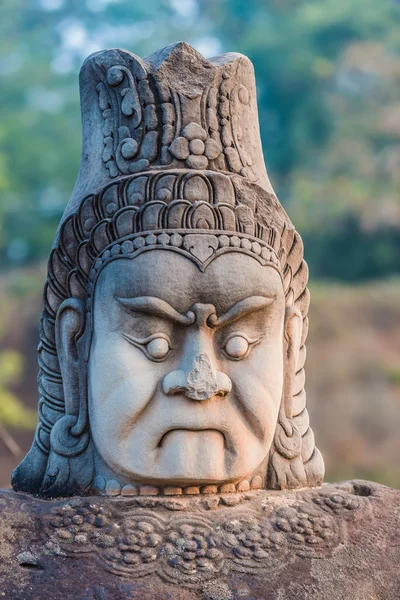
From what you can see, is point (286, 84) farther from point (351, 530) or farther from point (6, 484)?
point (351, 530)

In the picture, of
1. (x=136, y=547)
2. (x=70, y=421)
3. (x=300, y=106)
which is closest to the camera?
(x=136, y=547)

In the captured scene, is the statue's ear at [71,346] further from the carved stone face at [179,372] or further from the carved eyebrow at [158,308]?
the carved eyebrow at [158,308]

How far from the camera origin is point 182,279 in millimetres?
3527

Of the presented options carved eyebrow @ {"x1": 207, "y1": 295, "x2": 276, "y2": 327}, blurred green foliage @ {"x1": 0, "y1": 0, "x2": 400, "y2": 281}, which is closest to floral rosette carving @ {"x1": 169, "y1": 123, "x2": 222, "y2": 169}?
carved eyebrow @ {"x1": 207, "y1": 295, "x2": 276, "y2": 327}

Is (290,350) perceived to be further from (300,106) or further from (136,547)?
(300,106)

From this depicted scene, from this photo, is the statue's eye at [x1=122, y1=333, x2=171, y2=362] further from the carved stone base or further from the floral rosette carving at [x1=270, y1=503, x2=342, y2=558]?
the floral rosette carving at [x1=270, y1=503, x2=342, y2=558]


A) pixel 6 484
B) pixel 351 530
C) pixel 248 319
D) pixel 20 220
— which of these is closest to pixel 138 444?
pixel 248 319

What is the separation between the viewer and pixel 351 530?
11.7 ft

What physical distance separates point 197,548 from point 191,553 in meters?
0.03

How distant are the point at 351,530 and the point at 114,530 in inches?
37.8

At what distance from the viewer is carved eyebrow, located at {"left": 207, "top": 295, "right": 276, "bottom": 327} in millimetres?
3570

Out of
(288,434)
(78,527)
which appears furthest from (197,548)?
(288,434)

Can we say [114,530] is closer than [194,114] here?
Yes

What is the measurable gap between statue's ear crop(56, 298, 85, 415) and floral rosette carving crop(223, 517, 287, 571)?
0.84 meters
